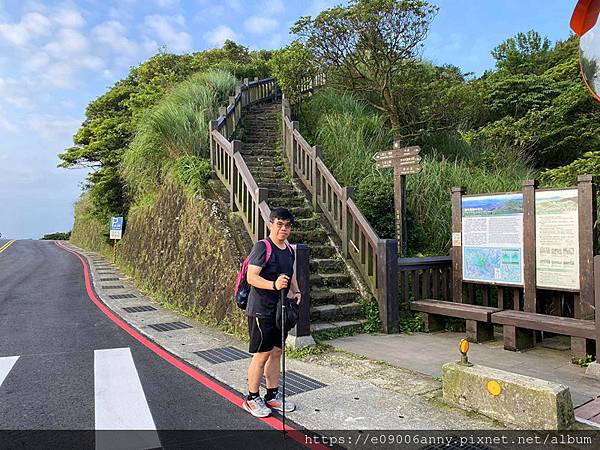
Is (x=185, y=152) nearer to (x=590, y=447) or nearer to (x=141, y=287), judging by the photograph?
(x=141, y=287)

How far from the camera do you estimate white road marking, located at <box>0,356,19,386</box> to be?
499cm

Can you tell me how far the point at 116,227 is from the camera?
1634 centimetres

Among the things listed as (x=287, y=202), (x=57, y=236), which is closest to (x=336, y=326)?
(x=287, y=202)

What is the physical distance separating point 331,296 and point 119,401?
3754 millimetres

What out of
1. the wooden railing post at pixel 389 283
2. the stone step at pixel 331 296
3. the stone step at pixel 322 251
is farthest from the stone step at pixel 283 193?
the wooden railing post at pixel 389 283

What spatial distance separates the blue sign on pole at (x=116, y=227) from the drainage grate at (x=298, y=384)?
13022 mm

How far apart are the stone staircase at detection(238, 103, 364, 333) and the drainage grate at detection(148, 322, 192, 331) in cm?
238

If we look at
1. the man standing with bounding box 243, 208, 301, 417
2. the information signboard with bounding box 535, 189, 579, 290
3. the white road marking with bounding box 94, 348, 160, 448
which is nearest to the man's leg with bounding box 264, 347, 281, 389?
the man standing with bounding box 243, 208, 301, 417

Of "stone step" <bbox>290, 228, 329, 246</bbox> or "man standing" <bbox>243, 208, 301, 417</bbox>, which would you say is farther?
"stone step" <bbox>290, 228, 329, 246</bbox>

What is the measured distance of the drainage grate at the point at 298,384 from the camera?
4484 mm

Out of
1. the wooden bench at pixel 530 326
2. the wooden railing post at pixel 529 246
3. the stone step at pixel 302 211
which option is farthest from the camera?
the stone step at pixel 302 211

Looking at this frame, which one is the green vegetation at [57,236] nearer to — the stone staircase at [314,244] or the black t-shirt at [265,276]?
the stone staircase at [314,244]

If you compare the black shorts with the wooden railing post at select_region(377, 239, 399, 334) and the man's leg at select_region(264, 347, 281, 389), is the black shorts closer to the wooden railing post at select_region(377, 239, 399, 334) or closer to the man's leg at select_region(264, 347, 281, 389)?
the man's leg at select_region(264, 347, 281, 389)

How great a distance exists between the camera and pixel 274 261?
3955mm
